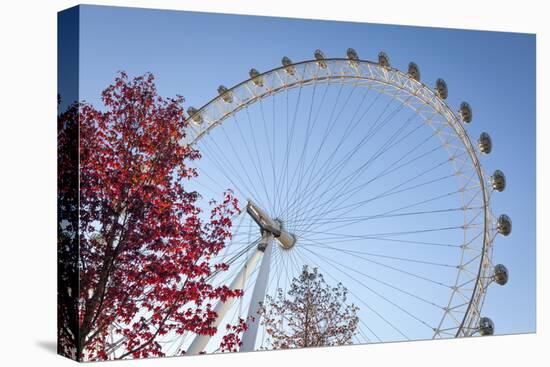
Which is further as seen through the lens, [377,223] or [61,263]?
[377,223]

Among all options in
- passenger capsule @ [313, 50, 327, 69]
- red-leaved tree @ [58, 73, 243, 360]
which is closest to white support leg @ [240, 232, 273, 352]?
red-leaved tree @ [58, 73, 243, 360]

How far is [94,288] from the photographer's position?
46.8 feet

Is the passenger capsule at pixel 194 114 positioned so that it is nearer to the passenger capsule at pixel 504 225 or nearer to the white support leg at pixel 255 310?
the white support leg at pixel 255 310

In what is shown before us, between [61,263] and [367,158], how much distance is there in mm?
5205

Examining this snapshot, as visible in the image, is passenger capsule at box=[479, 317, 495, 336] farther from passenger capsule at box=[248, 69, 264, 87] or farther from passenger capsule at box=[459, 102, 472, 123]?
passenger capsule at box=[248, 69, 264, 87]

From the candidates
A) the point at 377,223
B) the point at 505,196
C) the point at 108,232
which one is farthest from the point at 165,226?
the point at 505,196

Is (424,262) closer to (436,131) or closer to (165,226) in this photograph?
(436,131)

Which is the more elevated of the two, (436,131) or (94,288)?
(436,131)

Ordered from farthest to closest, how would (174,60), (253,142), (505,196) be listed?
(505,196)
(253,142)
(174,60)

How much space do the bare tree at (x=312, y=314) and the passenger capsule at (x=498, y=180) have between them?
349 centimetres

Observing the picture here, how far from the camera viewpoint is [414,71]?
58.1 ft

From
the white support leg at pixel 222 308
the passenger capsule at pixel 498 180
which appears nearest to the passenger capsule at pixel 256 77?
the white support leg at pixel 222 308

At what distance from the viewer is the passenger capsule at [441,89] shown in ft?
58.8

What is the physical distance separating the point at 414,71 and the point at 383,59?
2.07ft
